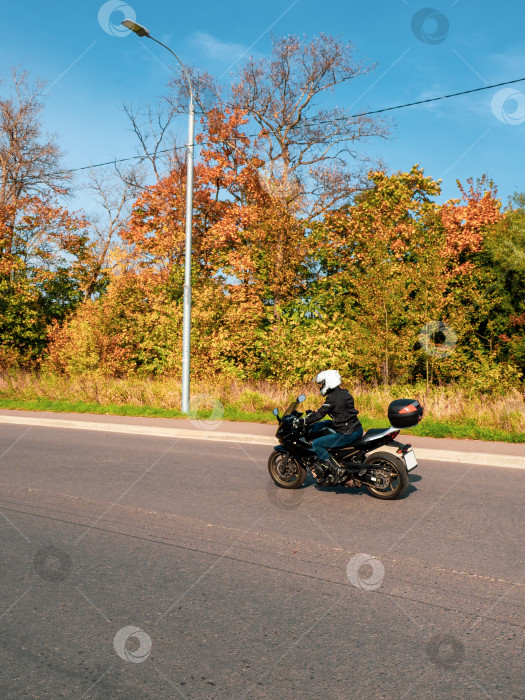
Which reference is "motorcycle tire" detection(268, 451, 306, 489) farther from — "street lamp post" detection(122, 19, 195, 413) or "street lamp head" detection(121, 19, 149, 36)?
"street lamp head" detection(121, 19, 149, 36)

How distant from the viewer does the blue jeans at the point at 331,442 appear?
24.0 feet

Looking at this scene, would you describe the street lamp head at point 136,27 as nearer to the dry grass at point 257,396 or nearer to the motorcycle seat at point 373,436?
the dry grass at point 257,396

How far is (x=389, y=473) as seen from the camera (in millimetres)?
7184

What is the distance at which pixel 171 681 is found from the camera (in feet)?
10.6

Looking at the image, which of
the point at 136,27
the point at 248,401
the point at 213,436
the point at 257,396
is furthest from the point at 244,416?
the point at 136,27

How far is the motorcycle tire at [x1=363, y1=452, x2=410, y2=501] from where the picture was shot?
7.04m

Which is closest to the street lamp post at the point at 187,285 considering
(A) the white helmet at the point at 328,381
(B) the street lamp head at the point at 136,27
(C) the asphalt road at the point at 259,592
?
(B) the street lamp head at the point at 136,27

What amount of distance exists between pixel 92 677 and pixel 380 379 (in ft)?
60.1

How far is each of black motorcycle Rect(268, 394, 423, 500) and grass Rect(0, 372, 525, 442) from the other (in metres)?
5.08

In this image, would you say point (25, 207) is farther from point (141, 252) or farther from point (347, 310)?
point (347, 310)

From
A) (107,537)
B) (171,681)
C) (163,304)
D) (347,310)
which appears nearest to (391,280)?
(347,310)

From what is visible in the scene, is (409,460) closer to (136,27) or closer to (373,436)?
(373,436)

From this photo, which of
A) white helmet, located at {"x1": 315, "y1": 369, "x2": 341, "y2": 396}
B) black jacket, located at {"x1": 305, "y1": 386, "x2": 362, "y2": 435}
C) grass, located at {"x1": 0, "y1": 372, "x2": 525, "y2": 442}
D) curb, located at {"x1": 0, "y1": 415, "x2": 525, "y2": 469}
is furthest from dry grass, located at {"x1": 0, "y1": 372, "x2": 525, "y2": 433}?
white helmet, located at {"x1": 315, "y1": 369, "x2": 341, "y2": 396}

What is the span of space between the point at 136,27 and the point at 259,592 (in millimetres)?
15825
